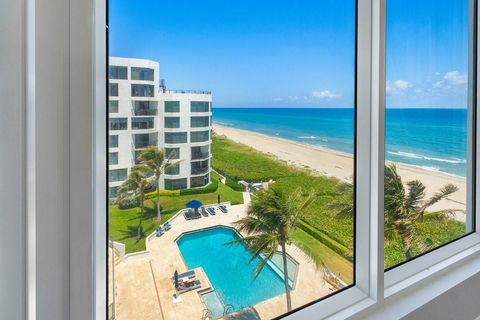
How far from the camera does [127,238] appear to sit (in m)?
0.83

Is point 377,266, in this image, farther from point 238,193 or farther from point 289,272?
point 238,193

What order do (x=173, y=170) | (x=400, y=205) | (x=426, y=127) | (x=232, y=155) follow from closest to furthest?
(x=173, y=170) < (x=232, y=155) < (x=400, y=205) < (x=426, y=127)

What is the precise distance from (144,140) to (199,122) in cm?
18

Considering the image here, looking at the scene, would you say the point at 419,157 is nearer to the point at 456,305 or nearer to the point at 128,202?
the point at 456,305

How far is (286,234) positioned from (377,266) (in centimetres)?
39

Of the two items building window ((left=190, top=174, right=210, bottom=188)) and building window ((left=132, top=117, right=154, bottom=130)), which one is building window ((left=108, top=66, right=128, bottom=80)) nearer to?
building window ((left=132, top=117, right=154, bottom=130))

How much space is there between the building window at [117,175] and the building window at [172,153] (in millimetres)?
122

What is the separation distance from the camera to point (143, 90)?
0.83 meters

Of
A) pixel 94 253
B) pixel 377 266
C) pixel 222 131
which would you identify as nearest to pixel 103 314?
pixel 94 253

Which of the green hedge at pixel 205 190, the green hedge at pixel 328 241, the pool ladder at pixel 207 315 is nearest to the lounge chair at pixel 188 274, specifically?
the pool ladder at pixel 207 315

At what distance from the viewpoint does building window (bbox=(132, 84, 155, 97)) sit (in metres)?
0.82

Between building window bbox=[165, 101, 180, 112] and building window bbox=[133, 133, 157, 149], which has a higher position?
building window bbox=[165, 101, 180, 112]

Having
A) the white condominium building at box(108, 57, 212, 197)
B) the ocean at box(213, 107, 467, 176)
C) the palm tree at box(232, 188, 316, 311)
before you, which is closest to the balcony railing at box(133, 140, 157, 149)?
the white condominium building at box(108, 57, 212, 197)

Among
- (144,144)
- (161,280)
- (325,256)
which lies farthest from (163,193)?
(325,256)
